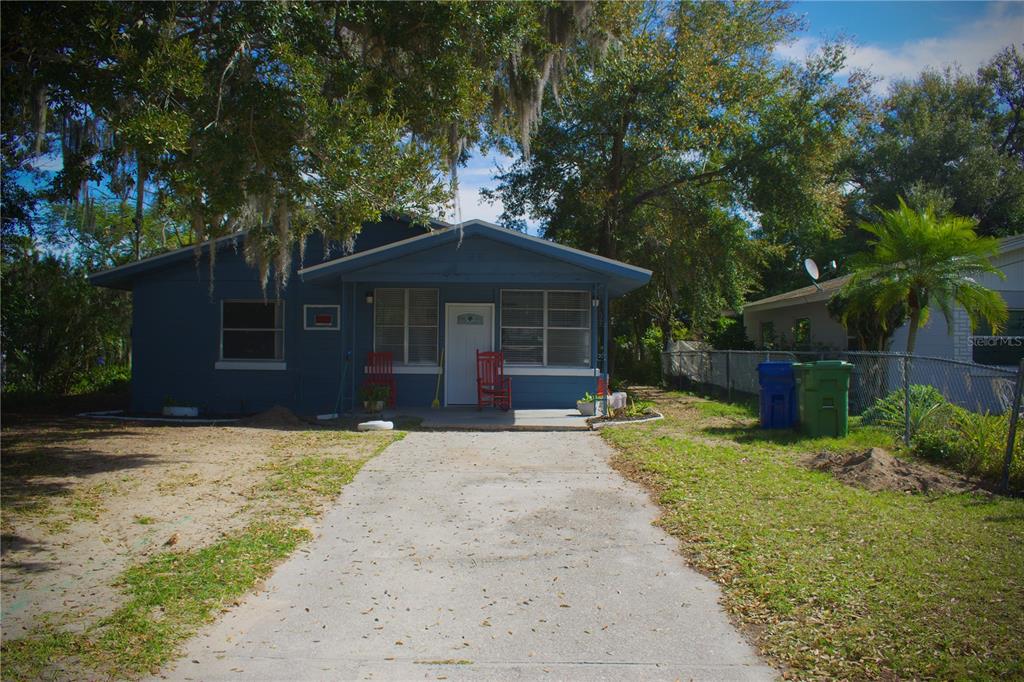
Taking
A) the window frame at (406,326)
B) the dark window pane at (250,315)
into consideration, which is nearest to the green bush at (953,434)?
the window frame at (406,326)

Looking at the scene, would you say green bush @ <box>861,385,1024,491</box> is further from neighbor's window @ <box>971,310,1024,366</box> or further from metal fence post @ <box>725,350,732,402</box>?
neighbor's window @ <box>971,310,1024,366</box>

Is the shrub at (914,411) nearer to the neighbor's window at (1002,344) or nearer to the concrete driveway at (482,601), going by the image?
the concrete driveway at (482,601)

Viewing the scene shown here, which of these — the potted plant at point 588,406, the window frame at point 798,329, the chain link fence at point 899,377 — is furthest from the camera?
→ the window frame at point 798,329

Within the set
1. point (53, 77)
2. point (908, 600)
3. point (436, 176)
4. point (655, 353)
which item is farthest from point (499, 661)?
point (655, 353)

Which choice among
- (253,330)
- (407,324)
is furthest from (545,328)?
(253,330)

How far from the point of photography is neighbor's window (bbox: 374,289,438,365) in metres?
15.5

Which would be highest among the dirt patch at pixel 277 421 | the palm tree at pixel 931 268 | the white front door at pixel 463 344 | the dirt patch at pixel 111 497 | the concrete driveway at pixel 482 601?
the palm tree at pixel 931 268

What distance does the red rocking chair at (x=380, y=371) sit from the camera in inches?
602

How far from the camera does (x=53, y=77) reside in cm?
783

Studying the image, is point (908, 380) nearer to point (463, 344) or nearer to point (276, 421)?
point (463, 344)

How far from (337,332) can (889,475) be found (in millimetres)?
10832

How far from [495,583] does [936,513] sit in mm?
4126

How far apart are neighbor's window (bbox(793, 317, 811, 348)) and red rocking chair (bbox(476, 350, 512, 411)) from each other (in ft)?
37.2

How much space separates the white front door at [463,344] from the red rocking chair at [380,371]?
1117 millimetres
